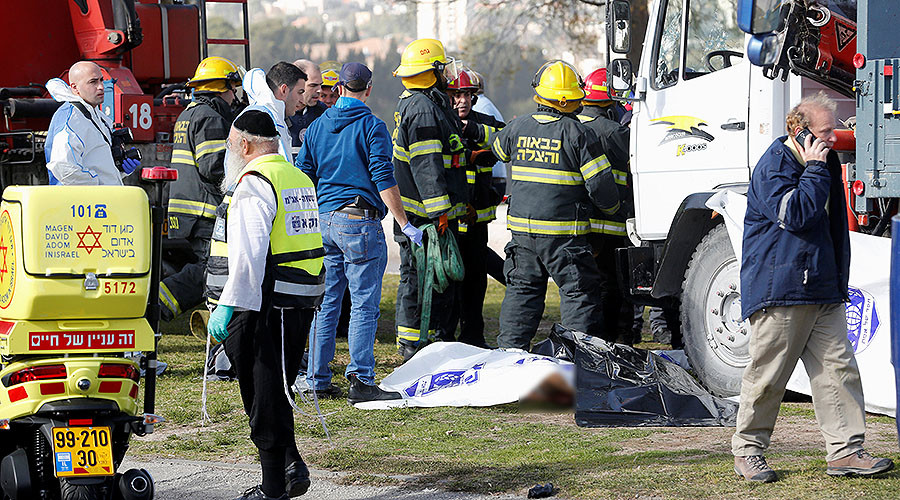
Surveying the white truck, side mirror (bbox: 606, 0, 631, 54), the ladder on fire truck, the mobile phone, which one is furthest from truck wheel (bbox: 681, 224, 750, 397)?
the ladder on fire truck

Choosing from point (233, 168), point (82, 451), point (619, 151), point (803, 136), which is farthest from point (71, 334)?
point (619, 151)

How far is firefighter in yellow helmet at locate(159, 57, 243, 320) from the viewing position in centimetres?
Answer: 814

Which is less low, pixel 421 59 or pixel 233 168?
pixel 421 59

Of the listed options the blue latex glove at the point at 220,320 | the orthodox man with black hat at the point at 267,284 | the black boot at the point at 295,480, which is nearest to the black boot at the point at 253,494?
the orthodox man with black hat at the point at 267,284

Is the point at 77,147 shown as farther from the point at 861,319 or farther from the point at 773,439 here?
the point at 861,319

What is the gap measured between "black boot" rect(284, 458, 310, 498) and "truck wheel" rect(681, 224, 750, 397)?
3.03m

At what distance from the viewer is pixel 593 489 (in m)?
5.16

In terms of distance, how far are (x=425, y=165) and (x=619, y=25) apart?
1.62m

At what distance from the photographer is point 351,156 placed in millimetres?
7215

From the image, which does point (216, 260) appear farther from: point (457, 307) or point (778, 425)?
point (457, 307)

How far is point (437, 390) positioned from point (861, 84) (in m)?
3.06

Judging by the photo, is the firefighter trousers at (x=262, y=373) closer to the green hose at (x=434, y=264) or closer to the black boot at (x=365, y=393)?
the black boot at (x=365, y=393)

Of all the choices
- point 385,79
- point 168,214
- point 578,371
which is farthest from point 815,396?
point 385,79

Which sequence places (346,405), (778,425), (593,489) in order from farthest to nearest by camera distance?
(346,405), (778,425), (593,489)
